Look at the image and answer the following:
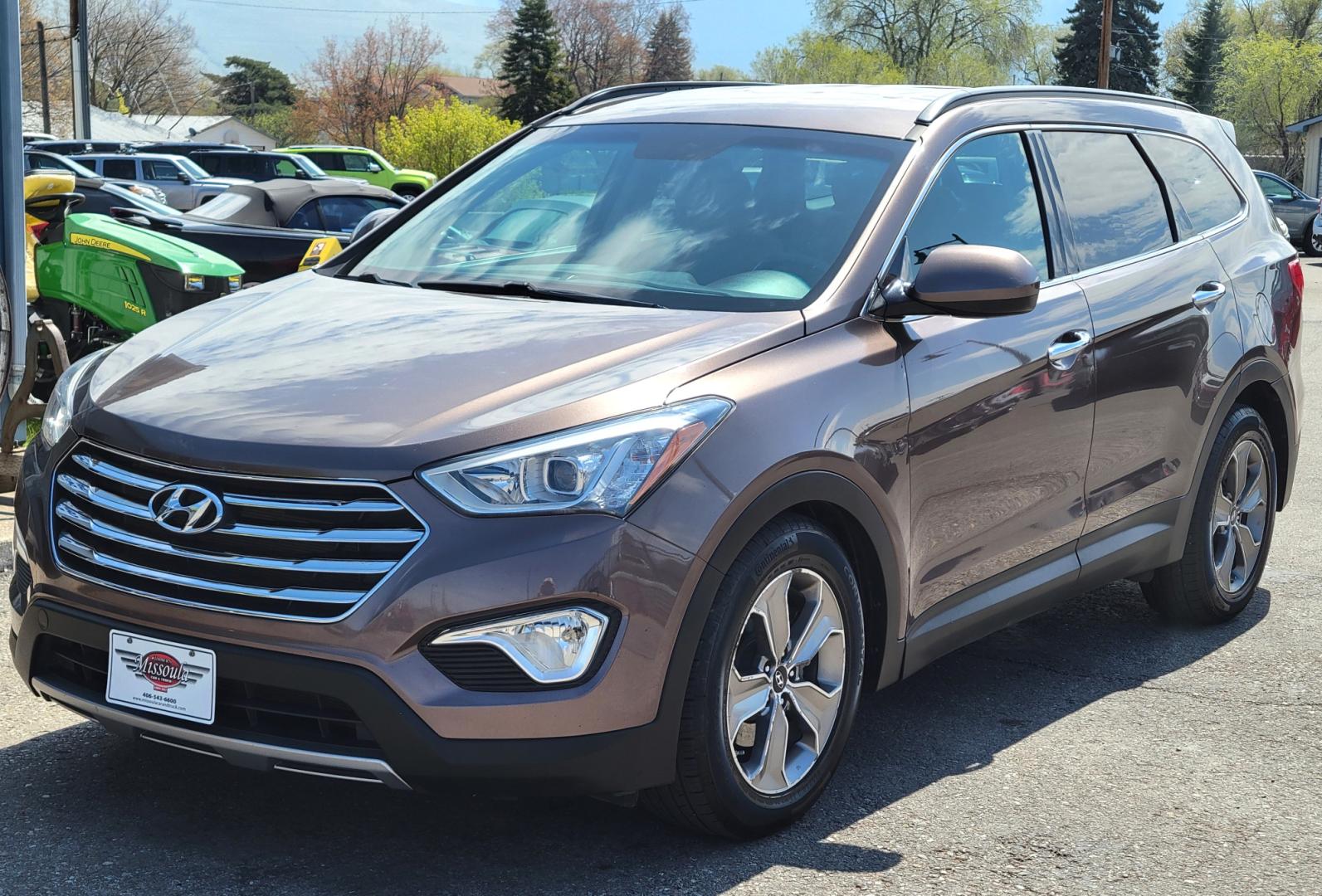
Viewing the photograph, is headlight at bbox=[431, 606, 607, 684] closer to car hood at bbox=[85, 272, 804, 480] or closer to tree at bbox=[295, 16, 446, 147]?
car hood at bbox=[85, 272, 804, 480]

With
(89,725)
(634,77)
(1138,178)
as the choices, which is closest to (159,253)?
(89,725)

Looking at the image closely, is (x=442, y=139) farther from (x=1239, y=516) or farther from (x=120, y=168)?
(x=1239, y=516)

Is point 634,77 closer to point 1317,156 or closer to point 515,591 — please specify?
point 1317,156

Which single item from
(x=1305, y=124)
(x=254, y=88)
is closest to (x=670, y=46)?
(x=254, y=88)

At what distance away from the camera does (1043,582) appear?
15.0 feet

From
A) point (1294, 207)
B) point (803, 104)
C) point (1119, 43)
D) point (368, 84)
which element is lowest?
point (1294, 207)

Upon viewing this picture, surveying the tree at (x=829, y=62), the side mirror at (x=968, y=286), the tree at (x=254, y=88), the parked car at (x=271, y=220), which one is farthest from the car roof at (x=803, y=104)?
the tree at (x=254, y=88)

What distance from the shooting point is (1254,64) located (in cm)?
6594

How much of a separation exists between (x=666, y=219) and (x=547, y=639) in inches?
62.3

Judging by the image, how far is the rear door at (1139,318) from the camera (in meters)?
4.68

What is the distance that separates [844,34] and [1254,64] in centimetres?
2032

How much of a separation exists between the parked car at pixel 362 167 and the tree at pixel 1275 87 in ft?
131

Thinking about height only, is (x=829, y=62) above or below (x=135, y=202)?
above

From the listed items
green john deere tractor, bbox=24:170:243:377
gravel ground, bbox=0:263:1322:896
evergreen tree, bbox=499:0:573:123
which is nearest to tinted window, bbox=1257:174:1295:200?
green john deere tractor, bbox=24:170:243:377
